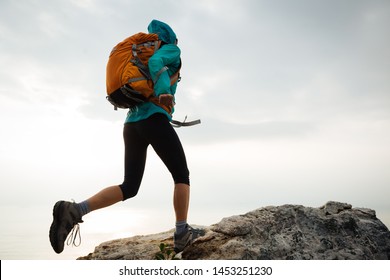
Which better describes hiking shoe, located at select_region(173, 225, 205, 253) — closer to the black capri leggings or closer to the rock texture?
the rock texture

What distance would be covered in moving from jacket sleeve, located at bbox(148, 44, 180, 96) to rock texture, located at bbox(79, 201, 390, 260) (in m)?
2.05

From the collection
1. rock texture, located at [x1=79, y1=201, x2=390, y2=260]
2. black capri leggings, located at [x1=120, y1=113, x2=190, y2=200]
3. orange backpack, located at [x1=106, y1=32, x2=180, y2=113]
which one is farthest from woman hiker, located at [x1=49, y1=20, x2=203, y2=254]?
rock texture, located at [x1=79, y1=201, x2=390, y2=260]

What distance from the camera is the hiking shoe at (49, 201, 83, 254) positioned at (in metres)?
5.27

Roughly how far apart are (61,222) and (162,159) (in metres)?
1.65

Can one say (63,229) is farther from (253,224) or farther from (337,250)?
(337,250)

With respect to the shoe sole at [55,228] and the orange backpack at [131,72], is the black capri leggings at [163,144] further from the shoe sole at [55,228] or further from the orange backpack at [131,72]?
the shoe sole at [55,228]

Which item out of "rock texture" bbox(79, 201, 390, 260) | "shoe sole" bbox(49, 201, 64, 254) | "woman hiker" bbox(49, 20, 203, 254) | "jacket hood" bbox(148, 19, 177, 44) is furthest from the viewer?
"jacket hood" bbox(148, 19, 177, 44)

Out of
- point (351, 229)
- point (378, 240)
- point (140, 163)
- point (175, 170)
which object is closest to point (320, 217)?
point (351, 229)

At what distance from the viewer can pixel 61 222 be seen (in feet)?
17.4

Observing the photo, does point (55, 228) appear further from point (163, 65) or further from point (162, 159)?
point (163, 65)

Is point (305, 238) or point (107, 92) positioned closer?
point (305, 238)

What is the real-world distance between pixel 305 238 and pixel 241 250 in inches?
37.9

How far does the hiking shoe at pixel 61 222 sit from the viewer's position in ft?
17.3

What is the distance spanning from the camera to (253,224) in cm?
514
